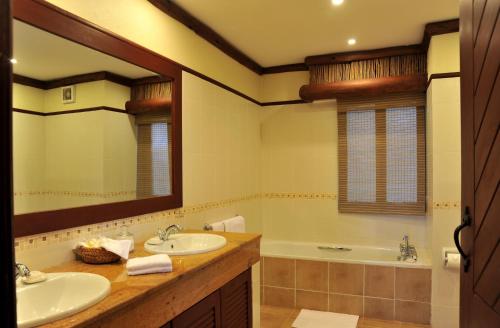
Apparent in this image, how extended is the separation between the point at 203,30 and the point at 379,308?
287 cm

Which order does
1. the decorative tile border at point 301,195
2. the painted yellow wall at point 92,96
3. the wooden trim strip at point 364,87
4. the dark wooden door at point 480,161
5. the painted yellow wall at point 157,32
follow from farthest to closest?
the decorative tile border at point 301,195 < the wooden trim strip at point 364,87 < the painted yellow wall at point 157,32 < the painted yellow wall at point 92,96 < the dark wooden door at point 480,161

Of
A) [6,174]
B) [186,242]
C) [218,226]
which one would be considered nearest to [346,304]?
[218,226]

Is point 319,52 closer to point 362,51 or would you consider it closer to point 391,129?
point 362,51

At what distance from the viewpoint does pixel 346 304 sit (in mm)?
3322

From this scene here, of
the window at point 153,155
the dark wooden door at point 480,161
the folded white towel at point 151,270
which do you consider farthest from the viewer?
the window at point 153,155

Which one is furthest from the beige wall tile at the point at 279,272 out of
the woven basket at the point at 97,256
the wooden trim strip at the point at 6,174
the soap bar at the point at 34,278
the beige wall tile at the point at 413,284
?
the wooden trim strip at the point at 6,174

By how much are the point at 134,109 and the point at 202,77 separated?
85cm

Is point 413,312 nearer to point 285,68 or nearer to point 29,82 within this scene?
point 285,68

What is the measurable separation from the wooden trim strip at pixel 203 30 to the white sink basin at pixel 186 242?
1491mm

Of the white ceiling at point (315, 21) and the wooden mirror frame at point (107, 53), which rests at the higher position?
the white ceiling at point (315, 21)

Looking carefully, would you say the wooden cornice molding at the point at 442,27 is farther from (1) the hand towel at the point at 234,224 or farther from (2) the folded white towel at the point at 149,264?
(2) the folded white towel at the point at 149,264

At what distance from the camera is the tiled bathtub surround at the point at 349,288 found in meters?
3.12

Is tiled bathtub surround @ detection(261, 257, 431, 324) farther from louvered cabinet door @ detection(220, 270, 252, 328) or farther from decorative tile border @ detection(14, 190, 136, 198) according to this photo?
decorative tile border @ detection(14, 190, 136, 198)

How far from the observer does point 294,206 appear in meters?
4.09
